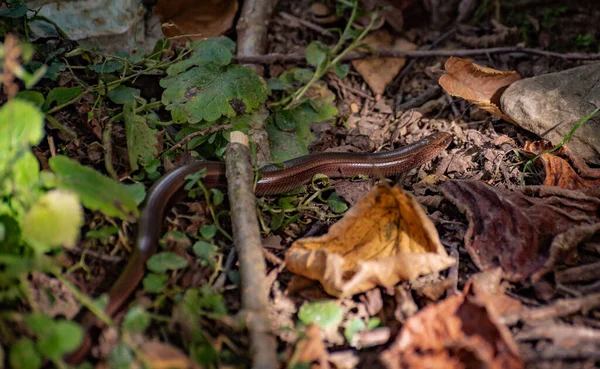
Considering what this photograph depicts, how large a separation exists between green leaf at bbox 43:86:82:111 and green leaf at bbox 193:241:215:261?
1.25m

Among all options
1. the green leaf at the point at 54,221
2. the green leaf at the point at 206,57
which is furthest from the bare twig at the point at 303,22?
the green leaf at the point at 54,221

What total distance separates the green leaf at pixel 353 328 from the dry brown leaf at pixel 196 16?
9.43 feet

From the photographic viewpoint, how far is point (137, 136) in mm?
3057

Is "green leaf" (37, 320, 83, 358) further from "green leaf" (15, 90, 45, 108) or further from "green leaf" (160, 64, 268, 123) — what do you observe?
"green leaf" (160, 64, 268, 123)

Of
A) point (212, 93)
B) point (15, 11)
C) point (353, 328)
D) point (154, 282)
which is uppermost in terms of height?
point (15, 11)

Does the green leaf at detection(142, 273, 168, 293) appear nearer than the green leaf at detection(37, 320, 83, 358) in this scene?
No

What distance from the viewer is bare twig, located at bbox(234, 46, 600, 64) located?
13.3 ft

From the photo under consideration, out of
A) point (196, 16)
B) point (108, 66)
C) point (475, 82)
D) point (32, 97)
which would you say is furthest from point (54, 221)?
point (475, 82)

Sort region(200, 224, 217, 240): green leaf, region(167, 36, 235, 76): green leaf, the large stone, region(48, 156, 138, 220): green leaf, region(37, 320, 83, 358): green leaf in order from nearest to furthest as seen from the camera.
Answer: region(37, 320, 83, 358): green leaf, region(48, 156, 138, 220): green leaf, region(200, 224, 217, 240): green leaf, the large stone, region(167, 36, 235, 76): green leaf

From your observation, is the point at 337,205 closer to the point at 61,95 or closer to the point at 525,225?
the point at 525,225

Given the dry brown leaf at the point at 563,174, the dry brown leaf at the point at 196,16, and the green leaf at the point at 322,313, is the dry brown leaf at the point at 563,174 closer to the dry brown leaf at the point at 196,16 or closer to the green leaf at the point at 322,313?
the green leaf at the point at 322,313

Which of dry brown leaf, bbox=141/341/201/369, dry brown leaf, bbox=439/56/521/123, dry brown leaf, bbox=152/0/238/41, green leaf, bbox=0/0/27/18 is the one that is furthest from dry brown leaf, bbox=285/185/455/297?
dry brown leaf, bbox=152/0/238/41

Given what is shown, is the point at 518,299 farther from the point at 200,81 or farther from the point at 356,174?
the point at 200,81

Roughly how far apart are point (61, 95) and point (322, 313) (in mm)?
1973
